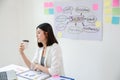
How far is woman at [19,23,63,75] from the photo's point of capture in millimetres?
2094

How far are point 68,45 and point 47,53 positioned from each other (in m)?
0.75

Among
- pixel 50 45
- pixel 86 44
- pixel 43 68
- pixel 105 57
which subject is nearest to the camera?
pixel 43 68

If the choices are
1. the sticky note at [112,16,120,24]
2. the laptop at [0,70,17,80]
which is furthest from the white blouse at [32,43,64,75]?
the sticky note at [112,16,120,24]

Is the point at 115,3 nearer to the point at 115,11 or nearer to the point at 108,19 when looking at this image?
the point at 115,11

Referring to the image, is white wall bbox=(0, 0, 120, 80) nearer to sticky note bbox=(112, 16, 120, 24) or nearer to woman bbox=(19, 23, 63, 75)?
sticky note bbox=(112, 16, 120, 24)

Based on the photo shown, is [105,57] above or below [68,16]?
below

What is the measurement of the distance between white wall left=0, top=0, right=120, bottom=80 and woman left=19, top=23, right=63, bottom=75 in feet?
2.17

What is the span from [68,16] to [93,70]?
846mm

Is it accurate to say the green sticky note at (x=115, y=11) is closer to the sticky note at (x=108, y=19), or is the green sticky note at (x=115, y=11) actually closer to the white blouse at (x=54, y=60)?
the sticky note at (x=108, y=19)

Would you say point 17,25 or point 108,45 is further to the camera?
point 17,25

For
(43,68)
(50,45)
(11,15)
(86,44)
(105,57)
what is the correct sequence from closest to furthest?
(43,68), (50,45), (105,57), (86,44), (11,15)

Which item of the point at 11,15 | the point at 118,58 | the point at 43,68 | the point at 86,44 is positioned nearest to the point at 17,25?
the point at 11,15

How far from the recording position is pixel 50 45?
2227 mm

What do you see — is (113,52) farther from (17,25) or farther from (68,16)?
(17,25)
